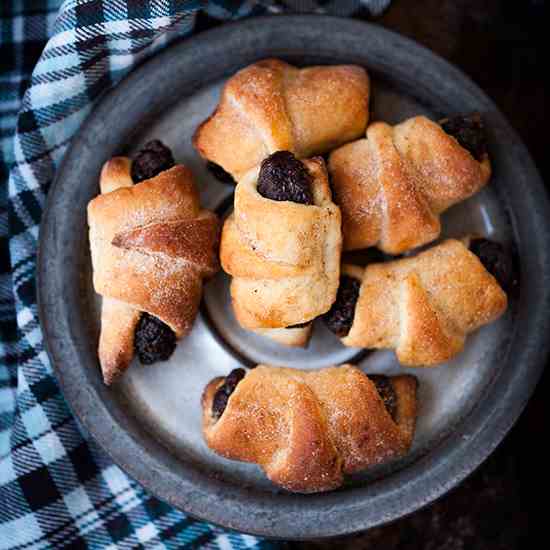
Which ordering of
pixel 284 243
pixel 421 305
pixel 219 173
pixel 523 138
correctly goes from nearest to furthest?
pixel 284 243
pixel 421 305
pixel 219 173
pixel 523 138

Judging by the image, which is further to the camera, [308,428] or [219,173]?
[219,173]

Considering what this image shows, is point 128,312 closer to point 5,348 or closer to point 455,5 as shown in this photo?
point 5,348

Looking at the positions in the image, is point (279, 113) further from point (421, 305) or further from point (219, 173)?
point (421, 305)

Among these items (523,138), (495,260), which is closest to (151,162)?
(495,260)

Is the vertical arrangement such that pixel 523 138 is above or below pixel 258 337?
above

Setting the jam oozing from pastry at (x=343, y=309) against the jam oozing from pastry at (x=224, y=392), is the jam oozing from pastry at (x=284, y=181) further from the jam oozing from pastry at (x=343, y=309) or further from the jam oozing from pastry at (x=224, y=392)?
the jam oozing from pastry at (x=224, y=392)

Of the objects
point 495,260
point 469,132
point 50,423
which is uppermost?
point 469,132

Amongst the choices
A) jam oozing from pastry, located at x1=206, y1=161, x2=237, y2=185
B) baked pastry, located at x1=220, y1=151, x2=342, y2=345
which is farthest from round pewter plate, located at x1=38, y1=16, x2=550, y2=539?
baked pastry, located at x1=220, y1=151, x2=342, y2=345
